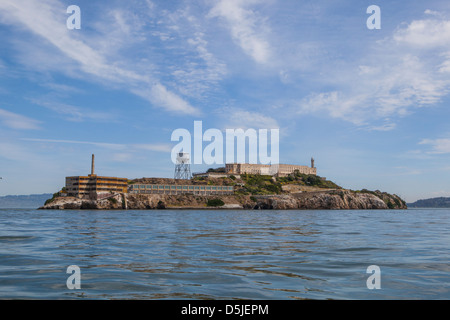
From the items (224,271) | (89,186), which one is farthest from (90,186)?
(224,271)

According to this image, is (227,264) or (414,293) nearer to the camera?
(414,293)

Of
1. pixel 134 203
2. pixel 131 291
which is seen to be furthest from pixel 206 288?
pixel 134 203

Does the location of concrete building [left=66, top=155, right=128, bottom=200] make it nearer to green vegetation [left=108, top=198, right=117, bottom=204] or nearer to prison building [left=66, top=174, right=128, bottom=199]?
prison building [left=66, top=174, right=128, bottom=199]

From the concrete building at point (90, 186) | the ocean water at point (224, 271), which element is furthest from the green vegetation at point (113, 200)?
the ocean water at point (224, 271)

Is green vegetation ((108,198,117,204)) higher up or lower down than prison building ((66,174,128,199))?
lower down

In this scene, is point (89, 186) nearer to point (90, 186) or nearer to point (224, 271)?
point (90, 186)

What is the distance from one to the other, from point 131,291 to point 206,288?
2537 mm

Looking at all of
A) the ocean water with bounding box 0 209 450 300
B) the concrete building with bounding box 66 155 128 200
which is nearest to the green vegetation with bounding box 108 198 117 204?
the concrete building with bounding box 66 155 128 200

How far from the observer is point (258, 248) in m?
24.3

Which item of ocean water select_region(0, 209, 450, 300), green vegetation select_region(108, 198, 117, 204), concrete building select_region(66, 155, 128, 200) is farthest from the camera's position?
concrete building select_region(66, 155, 128, 200)

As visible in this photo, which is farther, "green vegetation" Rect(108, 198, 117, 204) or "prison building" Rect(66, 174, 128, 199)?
"prison building" Rect(66, 174, 128, 199)

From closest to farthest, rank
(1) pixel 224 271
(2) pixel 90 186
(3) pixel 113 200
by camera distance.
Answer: (1) pixel 224 271, (3) pixel 113 200, (2) pixel 90 186
